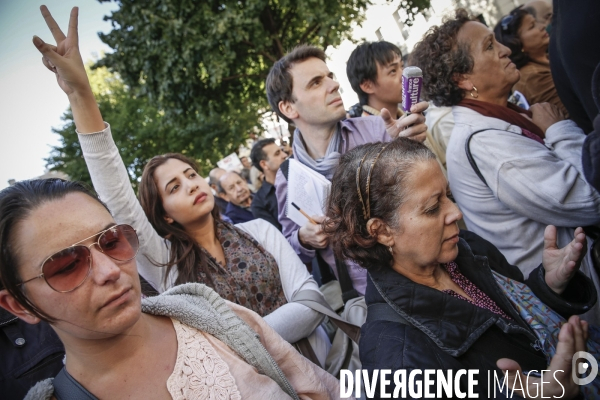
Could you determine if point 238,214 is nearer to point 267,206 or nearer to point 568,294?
point 267,206

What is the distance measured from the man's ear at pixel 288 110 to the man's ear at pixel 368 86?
1086 millimetres

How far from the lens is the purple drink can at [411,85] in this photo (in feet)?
7.38

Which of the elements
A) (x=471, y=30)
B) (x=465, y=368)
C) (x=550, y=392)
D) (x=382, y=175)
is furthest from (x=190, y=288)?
(x=471, y=30)

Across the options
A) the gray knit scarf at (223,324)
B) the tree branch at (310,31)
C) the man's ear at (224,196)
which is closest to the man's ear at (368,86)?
the gray knit scarf at (223,324)

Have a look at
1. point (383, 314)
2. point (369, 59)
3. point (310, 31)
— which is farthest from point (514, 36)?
point (310, 31)

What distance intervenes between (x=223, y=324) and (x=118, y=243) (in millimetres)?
541

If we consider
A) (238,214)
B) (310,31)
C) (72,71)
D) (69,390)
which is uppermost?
(310,31)

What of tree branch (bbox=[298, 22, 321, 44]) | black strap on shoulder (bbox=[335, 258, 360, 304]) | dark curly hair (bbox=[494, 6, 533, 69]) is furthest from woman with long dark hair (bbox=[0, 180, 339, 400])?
tree branch (bbox=[298, 22, 321, 44])

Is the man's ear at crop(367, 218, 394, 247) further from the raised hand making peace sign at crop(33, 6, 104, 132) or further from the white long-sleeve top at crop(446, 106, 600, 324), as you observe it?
the raised hand making peace sign at crop(33, 6, 104, 132)

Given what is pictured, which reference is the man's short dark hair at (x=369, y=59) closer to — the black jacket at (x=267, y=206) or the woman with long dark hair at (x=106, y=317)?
the black jacket at (x=267, y=206)

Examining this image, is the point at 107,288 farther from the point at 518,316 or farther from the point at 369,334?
the point at 518,316

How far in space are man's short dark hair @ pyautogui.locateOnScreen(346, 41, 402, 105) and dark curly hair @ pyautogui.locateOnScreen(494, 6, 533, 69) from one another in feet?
3.36

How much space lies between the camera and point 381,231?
6.13ft

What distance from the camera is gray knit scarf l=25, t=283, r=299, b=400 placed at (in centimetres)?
166
